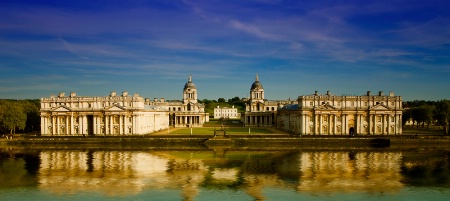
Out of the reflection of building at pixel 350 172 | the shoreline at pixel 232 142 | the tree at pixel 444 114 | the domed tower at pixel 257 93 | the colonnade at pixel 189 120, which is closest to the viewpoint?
the reflection of building at pixel 350 172

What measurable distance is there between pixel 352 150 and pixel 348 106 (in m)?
19.4

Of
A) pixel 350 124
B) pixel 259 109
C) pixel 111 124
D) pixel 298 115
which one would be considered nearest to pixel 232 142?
pixel 298 115

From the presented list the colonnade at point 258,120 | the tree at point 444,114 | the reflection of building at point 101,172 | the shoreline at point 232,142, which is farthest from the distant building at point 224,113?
the reflection of building at point 101,172

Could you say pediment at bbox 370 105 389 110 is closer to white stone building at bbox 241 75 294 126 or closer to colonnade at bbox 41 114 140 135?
white stone building at bbox 241 75 294 126

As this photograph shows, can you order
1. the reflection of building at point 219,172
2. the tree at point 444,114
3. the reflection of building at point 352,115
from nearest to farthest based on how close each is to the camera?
the reflection of building at point 219,172, the tree at point 444,114, the reflection of building at point 352,115

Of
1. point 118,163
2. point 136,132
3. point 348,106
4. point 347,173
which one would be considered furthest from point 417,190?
point 136,132

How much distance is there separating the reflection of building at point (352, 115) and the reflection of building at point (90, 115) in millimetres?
29846

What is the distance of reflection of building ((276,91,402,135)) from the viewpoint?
68.8m

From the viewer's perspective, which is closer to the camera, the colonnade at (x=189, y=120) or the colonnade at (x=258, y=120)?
the colonnade at (x=258, y=120)

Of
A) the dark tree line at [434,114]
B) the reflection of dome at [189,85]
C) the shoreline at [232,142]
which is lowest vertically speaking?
the shoreline at [232,142]

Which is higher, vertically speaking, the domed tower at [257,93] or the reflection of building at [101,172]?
the domed tower at [257,93]

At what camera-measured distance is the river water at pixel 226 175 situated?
27734mm

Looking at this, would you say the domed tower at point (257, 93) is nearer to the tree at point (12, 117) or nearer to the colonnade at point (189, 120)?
the colonnade at point (189, 120)

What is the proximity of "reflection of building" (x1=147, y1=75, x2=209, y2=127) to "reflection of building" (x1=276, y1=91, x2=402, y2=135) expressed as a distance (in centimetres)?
3808
